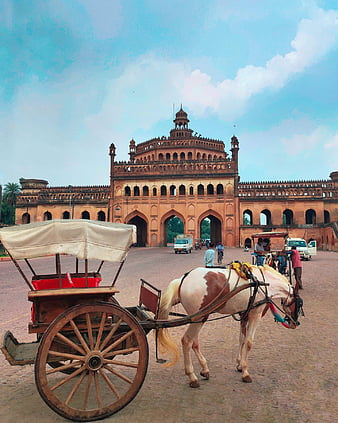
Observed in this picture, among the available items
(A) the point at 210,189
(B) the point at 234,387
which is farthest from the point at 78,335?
(A) the point at 210,189

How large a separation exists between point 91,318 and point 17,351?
0.96 m

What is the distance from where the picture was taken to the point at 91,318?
4059mm

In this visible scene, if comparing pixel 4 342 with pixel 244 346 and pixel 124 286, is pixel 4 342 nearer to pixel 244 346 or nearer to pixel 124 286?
pixel 244 346

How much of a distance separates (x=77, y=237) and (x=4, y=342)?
1359 mm

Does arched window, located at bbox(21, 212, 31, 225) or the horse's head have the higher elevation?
arched window, located at bbox(21, 212, 31, 225)

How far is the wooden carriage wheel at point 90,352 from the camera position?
3633 mm

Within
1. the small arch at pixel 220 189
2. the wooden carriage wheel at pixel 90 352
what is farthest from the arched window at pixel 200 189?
the wooden carriage wheel at pixel 90 352

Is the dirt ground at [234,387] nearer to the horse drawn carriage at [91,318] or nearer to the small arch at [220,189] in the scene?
the horse drawn carriage at [91,318]

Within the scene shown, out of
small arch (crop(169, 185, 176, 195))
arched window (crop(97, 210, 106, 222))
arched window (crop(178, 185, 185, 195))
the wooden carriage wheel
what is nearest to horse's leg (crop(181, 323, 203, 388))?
the wooden carriage wheel

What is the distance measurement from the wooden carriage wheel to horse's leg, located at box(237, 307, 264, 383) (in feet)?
4.88

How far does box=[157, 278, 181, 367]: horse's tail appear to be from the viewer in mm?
4676

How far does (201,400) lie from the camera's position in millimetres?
4121

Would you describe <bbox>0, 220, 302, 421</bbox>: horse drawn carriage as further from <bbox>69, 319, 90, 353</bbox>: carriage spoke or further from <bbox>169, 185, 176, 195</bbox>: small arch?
<bbox>169, 185, 176, 195</bbox>: small arch

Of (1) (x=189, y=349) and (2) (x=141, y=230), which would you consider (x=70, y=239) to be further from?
(2) (x=141, y=230)
